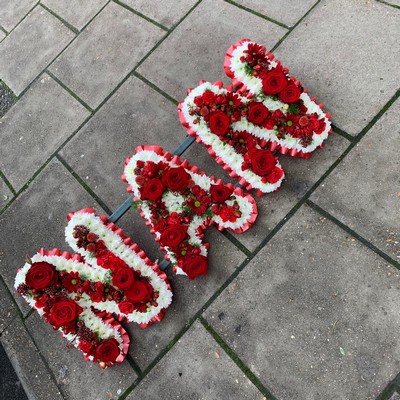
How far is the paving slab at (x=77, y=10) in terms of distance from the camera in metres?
3.96

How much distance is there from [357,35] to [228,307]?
205 cm

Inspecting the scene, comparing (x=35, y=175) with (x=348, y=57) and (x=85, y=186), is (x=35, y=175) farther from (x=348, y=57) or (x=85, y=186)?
(x=348, y=57)

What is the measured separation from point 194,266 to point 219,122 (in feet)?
2.81

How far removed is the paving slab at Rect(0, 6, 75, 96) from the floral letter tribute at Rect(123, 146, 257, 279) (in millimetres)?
2032

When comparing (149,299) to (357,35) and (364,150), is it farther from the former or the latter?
(357,35)

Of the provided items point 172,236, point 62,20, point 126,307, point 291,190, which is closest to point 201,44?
point 291,190

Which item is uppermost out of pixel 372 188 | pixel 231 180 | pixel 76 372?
pixel 231 180

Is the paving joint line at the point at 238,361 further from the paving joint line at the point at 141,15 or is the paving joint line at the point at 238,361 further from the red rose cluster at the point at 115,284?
the paving joint line at the point at 141,15

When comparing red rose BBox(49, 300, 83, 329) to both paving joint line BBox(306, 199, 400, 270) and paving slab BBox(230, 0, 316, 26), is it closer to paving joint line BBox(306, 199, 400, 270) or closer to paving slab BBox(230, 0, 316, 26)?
paving joint line BBox(306, 199, 400, 270)

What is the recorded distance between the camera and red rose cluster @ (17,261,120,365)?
2.43 m

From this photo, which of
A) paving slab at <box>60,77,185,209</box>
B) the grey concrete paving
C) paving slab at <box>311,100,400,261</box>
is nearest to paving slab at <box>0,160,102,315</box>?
the grey concrete paving

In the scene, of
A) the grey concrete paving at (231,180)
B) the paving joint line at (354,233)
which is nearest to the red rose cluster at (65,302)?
the grey concrete paving at (231,180)

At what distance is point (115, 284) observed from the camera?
2.44 meters

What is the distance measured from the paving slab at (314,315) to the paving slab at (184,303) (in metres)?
0.09
